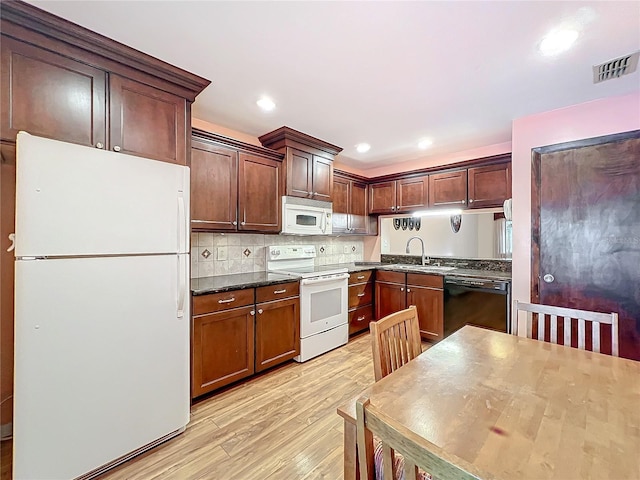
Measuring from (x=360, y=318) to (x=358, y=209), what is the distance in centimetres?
160

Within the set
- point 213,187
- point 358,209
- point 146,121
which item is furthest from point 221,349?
point 358,209

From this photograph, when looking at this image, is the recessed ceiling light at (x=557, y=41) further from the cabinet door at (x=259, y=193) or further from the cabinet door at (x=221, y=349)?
the cabinet door at (x=221, y=349)

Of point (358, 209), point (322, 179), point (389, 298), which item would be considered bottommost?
point (389, 298)

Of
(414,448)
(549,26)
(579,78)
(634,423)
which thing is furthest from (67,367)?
(579,78)

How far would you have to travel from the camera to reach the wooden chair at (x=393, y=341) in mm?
1268

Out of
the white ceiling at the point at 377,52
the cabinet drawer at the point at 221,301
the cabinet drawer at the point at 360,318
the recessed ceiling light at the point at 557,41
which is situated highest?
the white ceiling at the point at 377,52

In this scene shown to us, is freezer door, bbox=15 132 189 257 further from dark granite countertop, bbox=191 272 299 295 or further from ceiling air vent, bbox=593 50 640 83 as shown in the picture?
ceiling air vent, bbox=593 50 640 83

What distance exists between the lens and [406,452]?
0.58m

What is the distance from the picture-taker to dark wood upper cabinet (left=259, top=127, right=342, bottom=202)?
3.10 meters

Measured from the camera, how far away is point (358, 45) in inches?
66.2

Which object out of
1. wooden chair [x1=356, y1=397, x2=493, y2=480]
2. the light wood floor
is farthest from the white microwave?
wooden chair [x1=356, y1=397, x2=493, y2=480]

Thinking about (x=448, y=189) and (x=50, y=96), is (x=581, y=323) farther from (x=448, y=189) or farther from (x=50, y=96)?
(x=50, y=96)

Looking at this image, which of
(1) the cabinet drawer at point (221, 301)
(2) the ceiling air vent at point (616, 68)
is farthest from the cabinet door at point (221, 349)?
(2) the ceiling air vent at point (616, 68)

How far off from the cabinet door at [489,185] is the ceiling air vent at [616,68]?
128 centimetres
